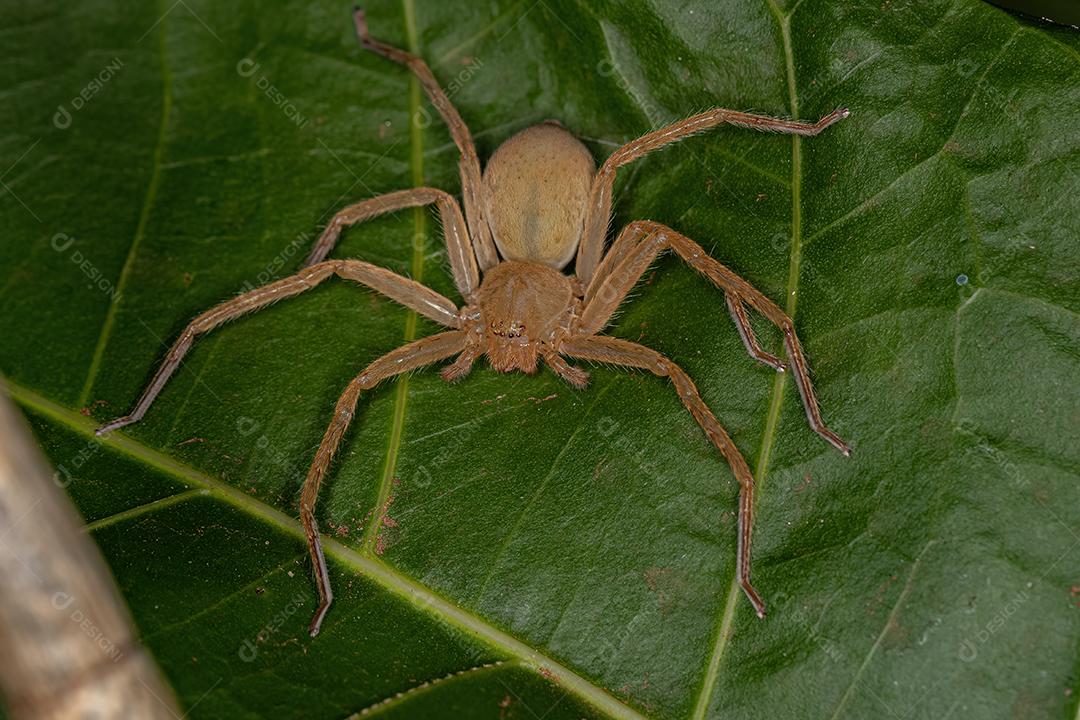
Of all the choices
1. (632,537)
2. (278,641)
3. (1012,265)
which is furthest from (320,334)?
(1012,265)

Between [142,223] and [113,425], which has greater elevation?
[142,223]

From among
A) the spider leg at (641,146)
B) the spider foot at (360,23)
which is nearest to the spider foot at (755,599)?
the spider leg at (641,146)

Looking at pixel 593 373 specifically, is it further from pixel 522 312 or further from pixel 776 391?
pixel 776 391

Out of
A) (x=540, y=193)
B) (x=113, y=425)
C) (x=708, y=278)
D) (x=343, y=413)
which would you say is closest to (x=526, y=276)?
(x=540, y=193)

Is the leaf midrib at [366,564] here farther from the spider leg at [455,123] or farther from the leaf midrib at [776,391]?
the spider leg at [455,123]

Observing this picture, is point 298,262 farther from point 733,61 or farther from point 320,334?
point 733,61
